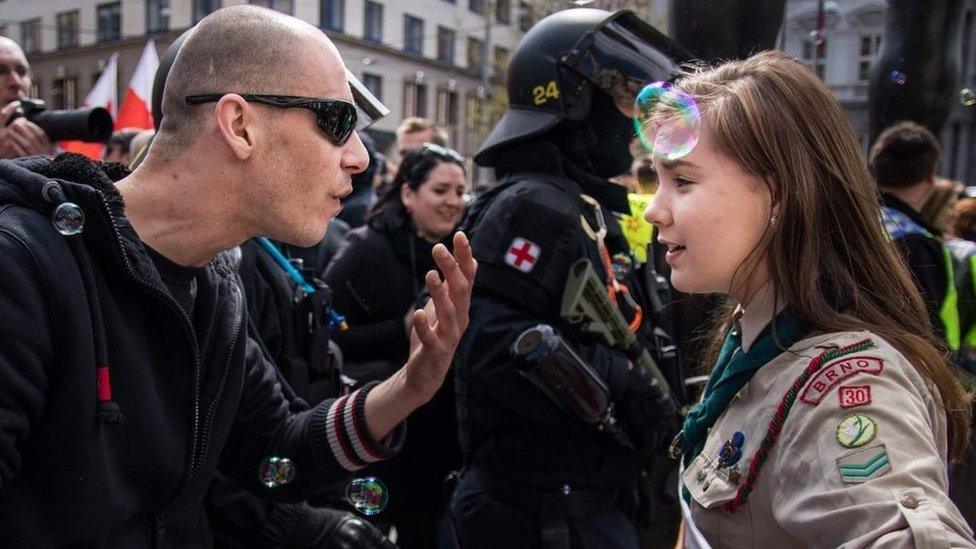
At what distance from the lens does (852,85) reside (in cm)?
2427

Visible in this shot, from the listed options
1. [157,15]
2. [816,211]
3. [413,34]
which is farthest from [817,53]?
[413,34]

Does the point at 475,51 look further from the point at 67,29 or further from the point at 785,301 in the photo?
the point at 785,301

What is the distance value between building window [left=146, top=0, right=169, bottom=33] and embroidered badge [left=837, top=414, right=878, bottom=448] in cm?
984

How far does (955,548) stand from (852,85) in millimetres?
25736

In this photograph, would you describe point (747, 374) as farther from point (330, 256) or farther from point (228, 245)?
point (330, 256)

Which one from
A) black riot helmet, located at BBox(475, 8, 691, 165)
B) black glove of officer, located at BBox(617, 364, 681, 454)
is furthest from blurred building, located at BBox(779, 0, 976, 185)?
black glove of officer, located at BBox(617, 364, 681, 454)

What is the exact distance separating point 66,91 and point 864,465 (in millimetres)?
15117

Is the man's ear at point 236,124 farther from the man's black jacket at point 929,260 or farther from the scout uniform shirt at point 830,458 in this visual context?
the man's black jacket at point 929,260

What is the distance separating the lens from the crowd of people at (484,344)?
1.36 metres

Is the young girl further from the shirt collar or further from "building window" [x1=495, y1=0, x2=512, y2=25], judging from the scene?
"building window" [x1=495, y1=0, x2=512, y2=25]

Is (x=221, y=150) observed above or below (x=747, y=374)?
above

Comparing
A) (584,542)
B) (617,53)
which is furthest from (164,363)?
(617,53)

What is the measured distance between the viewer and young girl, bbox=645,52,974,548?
1.30m

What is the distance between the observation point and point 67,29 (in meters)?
11.1
